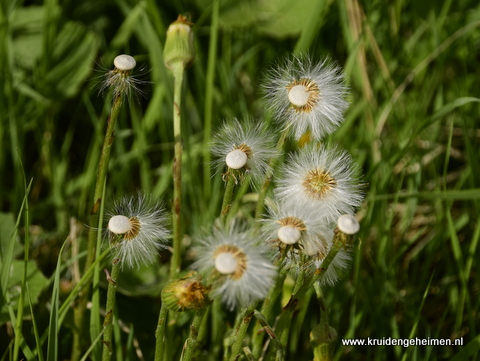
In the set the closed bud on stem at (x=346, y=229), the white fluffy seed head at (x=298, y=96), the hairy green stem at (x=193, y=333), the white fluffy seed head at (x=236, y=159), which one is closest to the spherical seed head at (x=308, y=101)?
the white fluffy seed head at (x=298, y=96)

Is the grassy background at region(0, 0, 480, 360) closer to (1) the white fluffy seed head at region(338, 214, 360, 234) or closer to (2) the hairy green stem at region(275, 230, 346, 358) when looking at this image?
(2) the hairy green stem at region(275, 230, 346, 358)

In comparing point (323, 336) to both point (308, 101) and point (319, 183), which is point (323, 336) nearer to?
point (319, 183)

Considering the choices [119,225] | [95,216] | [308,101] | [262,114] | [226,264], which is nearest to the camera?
[226,264]

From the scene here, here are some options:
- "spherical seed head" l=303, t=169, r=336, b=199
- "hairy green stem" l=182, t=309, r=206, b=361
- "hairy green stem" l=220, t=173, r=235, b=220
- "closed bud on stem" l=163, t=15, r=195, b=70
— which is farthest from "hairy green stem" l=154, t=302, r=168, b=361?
"closed bud on stem" l=163, t=15, r=195, b=70

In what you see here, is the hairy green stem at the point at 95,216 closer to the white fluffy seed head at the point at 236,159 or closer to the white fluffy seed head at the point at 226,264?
the white fluffy seed head at the point at 236,159

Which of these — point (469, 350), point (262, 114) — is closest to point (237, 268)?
point (469, 350)
